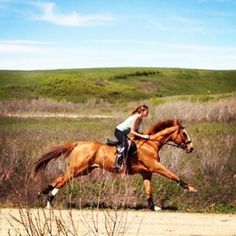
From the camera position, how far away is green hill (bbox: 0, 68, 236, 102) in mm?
86188

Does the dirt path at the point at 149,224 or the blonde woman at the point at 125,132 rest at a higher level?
the blonde woman at the point at 125,132

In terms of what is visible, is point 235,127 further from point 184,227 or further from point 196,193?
point 184,227

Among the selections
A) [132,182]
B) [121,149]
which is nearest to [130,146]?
[121,149]

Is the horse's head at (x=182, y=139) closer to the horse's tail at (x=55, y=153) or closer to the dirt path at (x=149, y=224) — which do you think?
the dirt path at (x=149, y=224)

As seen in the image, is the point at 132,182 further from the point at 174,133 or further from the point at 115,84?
the point at 115,84

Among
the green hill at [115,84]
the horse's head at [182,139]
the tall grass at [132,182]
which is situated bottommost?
the green hill at [115,84]

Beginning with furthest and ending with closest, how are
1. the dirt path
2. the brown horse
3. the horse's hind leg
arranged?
the brown horse
the horse's hind leg
the dirt path

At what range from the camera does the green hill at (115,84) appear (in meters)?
86.2

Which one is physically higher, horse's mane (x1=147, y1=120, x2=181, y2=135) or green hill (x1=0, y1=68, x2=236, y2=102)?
horse's mane (x1=147, y1=120, x2=181, y2=135)

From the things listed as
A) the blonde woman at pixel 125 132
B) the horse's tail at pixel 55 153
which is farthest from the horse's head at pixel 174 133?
the horse's tail at pixel 55 153

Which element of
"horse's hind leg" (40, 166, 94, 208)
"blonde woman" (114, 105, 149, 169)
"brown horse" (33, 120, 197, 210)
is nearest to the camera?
"blonde woman" (114, 105, 149, 169)

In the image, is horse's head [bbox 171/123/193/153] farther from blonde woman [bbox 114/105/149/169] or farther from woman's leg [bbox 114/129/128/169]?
woman's leg [bbox 114/129/128/169]

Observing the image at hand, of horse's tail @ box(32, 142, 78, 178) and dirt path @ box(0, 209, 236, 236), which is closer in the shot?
dirt path @ box(0, 209, 236, 236)

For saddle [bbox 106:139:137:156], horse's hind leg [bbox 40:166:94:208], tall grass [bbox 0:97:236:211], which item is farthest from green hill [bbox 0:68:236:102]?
saddle [bbox 106:139:137:156]
